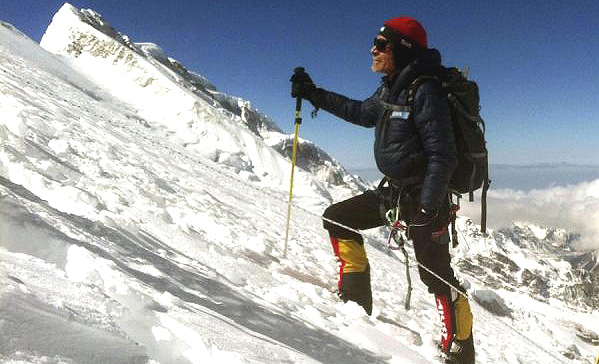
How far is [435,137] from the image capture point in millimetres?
3586

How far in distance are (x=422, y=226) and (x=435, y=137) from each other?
0.84m

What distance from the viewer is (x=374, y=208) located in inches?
179

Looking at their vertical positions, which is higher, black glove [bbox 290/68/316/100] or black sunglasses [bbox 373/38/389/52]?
black sunglasses [bbox 373/38/389/52]

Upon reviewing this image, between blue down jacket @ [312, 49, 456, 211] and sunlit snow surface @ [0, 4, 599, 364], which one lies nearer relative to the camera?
sunlit snow surface @ [0, 4, 599, 364]

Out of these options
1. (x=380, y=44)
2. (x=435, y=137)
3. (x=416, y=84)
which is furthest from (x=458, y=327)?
(x=380, y=44)

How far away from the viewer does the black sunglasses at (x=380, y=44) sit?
4.09m

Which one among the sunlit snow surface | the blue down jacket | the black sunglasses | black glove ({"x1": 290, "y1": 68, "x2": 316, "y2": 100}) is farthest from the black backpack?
the sunlit snow surface

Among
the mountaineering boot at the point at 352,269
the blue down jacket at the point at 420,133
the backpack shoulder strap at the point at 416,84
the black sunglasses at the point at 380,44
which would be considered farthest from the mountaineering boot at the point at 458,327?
the black sunglasses at the point at 380,44

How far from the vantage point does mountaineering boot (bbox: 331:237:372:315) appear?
465cm

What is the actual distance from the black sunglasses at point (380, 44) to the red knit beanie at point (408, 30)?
0.05m

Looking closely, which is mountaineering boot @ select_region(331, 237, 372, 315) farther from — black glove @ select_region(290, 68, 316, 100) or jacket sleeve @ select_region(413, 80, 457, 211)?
black glove @ select_region(290, 68, 316, 100)

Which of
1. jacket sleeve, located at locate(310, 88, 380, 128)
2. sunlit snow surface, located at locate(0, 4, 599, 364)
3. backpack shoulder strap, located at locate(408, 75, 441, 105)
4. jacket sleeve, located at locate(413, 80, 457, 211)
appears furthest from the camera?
jacket sleeve, located at locate(310, 88, 380, 128)

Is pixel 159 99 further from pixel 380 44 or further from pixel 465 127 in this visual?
pixel 465 127

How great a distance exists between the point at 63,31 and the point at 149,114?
15.4 metres
